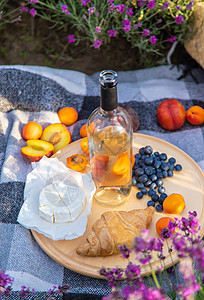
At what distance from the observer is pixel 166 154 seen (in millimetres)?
1307

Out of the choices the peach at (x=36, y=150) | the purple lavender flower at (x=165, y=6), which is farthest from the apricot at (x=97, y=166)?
the purple lavender flower at (x=165, y=6)

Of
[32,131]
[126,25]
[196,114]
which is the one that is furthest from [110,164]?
[126,25]

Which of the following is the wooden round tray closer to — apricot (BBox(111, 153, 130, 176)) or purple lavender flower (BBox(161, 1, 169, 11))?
apricot (BBox(111, 153, 130, 176))

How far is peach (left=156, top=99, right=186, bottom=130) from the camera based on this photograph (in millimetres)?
1467

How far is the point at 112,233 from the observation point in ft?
3.26

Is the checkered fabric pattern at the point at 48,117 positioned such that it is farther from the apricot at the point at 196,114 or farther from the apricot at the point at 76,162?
the apricot at the point at 76,162

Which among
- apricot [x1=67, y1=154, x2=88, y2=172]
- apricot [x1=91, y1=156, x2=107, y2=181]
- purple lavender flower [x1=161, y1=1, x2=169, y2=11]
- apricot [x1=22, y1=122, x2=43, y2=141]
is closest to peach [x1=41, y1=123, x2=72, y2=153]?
apricot [x1=22, y1=122, x2=43, y2=141]

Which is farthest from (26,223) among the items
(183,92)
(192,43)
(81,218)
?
(192,43)

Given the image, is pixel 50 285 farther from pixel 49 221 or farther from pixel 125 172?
pixel 125 172

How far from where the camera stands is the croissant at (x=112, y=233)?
3.23 feet

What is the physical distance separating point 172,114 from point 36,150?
61 centimetres

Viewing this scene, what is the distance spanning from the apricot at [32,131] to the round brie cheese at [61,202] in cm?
34

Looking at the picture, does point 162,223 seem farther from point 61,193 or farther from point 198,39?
point 198,39

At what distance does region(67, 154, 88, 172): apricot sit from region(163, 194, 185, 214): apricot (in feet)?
1.11
